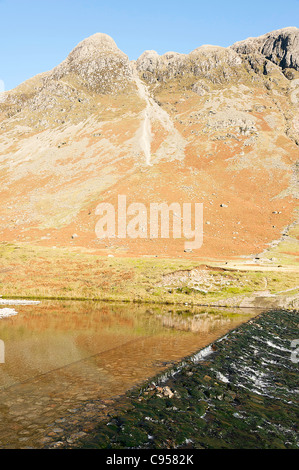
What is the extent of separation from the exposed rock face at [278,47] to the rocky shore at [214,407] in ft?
649

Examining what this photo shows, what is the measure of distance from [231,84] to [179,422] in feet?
561

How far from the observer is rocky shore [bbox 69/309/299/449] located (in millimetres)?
9688

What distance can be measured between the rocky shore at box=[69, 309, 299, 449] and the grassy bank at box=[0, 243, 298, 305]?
18.6 m

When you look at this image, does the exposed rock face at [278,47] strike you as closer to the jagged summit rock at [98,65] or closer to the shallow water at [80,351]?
the jagged summit rock at [98,65]

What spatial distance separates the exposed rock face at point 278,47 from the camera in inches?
6654

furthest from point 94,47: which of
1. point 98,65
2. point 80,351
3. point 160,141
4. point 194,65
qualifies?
point 80,351

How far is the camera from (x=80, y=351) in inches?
709

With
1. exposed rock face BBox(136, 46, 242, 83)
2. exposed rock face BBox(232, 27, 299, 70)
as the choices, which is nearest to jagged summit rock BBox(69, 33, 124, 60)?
exposed rock face BBox(136, 46, 242, 83)

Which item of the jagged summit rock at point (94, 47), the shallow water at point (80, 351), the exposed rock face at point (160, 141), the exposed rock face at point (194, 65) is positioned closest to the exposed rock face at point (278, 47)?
the exposed rock face at point (160, 141)

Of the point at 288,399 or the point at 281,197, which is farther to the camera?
the point at 281,197

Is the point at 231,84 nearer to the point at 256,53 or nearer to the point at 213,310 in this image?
the point at 256,53

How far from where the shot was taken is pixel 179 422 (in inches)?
422

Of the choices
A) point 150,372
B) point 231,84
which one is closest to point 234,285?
point 150,372

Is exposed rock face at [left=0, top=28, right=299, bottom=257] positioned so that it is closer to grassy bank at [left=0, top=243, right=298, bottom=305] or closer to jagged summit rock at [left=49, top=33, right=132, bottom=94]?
jagged summit rock at [left=49, top=33, right=132, bottom=94]
